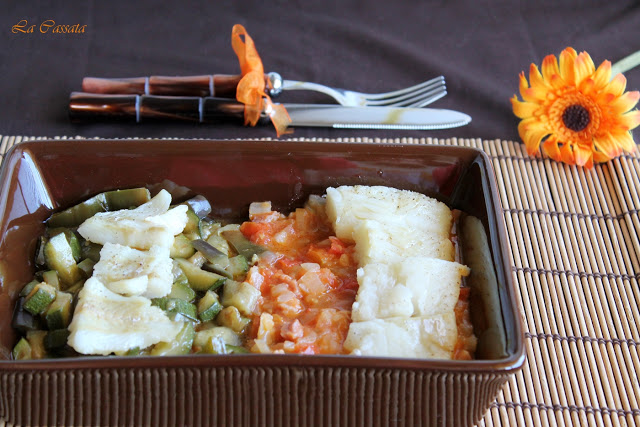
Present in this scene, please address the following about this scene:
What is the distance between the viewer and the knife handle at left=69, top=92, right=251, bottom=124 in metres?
3.57

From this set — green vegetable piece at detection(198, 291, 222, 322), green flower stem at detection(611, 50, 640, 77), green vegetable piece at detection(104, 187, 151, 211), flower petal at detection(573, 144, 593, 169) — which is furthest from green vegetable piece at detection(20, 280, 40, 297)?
green flower stem at detection(611, 50, 640, 77)

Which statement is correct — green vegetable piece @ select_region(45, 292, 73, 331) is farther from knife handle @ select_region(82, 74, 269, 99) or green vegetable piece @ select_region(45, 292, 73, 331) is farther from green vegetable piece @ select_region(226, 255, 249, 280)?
knife handle @ select_region(82, 74, 269, 99)

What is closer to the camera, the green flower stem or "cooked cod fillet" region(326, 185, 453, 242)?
"cooked cod fillet" region(326, 185, 453, 242)

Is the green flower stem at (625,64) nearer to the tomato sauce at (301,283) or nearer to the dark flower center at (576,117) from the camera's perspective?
the dark flower center at (576,117)

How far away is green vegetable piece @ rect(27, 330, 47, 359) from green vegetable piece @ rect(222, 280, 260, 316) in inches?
25.3

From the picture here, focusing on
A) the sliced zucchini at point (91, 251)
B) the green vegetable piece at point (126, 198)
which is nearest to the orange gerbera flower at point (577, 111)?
the green vegetable piece at point (126, 198)

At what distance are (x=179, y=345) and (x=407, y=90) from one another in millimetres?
2204

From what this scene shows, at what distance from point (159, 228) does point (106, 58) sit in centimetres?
201

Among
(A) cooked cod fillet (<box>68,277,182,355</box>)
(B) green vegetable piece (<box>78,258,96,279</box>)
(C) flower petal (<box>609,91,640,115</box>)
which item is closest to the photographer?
(A) cooked cod fillet (<box>68,277,182,355</box>)

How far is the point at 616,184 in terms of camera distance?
3355 mm

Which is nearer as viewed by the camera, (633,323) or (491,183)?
(491,183)

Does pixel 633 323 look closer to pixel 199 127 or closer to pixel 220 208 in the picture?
pixel 220 208

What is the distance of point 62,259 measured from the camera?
245 cm

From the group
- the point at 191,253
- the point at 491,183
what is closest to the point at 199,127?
the point at 191,253
